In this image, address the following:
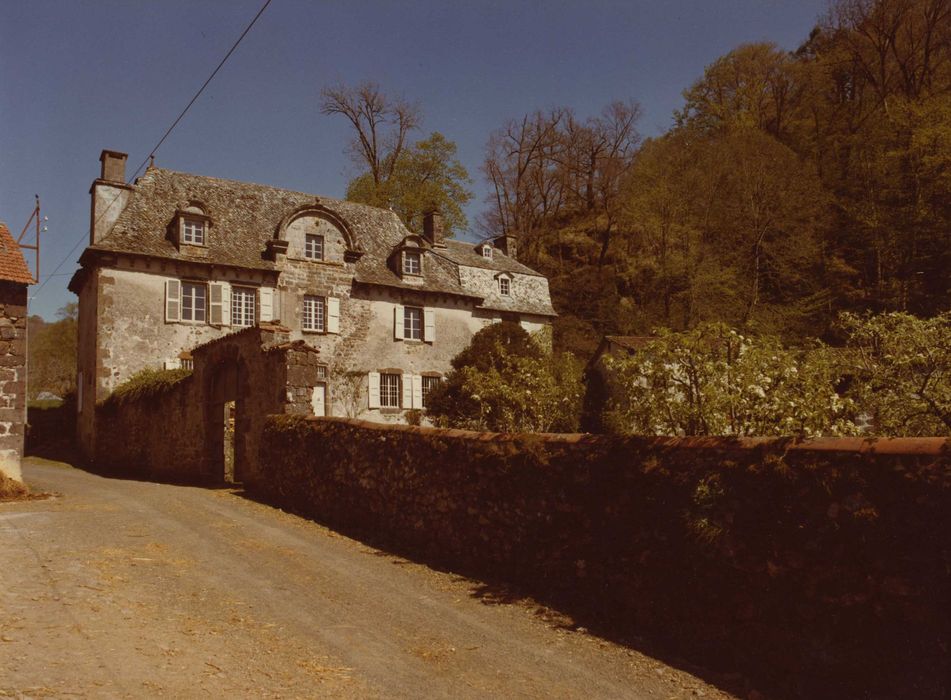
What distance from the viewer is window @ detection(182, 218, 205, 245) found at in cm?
2409

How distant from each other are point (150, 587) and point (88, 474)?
14.1m

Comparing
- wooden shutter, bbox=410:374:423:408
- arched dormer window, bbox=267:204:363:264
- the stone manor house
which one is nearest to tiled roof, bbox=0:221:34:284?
the stone manor house

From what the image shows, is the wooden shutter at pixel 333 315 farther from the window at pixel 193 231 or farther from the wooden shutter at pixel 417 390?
the window at pixel 193 231

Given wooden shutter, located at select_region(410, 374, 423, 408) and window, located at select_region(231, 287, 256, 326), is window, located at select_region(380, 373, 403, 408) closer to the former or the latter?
wooden shutter, located at select_region(410, 374, 423, 408)

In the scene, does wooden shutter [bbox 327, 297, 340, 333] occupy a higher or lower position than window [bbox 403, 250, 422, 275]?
lower

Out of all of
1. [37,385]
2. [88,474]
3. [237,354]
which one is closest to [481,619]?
[237,354]

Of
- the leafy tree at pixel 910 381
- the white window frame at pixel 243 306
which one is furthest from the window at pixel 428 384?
the leafy tree at pixel 910 381

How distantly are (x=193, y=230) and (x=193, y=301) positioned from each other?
255 centimetres

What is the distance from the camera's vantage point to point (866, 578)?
4594 millimetres

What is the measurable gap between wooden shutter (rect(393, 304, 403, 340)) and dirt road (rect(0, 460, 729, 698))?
63.2 feet

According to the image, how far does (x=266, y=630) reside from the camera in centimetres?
584

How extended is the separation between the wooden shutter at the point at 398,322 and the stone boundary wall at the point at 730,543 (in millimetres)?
19849

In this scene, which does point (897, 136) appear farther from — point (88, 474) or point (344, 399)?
point (88, 474)

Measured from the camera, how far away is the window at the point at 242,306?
81.7ft
